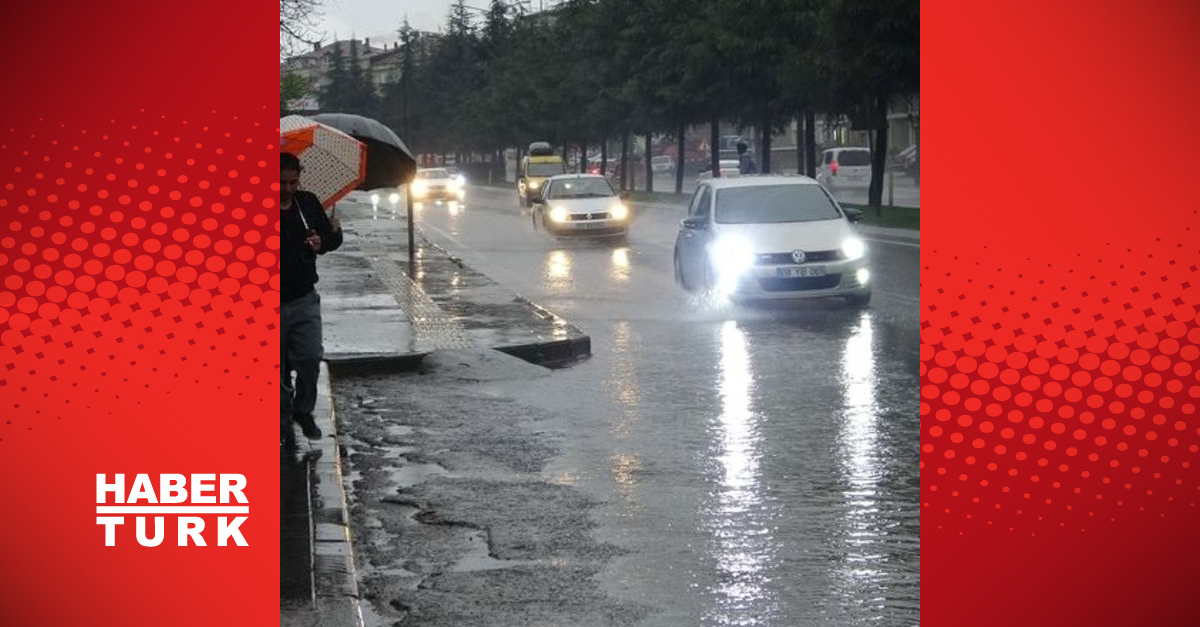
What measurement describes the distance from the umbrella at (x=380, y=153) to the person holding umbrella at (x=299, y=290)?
5421 millimetres

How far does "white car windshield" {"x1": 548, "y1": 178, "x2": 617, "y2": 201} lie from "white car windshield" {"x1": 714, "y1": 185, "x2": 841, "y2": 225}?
18.2 m

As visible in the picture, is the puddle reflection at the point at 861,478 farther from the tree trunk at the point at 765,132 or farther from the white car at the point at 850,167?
the white car at the point at 850,167

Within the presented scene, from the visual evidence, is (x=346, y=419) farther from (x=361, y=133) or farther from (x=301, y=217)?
(x=361, y=133)

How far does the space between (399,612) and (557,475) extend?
10.1 ft

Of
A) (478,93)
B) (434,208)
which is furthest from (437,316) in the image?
(478,93)

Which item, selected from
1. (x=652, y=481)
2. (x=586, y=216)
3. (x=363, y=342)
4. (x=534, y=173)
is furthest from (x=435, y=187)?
(x=652, y=481)

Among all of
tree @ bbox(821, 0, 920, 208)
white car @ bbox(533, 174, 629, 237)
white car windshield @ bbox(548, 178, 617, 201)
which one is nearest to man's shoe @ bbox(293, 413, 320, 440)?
white car @ bbox(533, 174, 629, 237)

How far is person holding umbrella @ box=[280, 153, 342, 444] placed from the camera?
10.0m

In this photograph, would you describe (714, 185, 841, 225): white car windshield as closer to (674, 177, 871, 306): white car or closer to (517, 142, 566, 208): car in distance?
(674, 177, 871, 306): white car

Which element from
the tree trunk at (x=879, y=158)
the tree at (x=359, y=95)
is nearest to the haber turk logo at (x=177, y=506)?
the tree trunk at (x=879, y=158)

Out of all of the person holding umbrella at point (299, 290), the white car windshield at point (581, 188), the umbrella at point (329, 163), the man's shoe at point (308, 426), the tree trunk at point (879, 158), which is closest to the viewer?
the person holding umbrella at point (299, 290)

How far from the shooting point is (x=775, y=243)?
793 inches

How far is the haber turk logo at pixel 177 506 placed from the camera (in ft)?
21.3

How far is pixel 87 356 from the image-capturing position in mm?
6984
